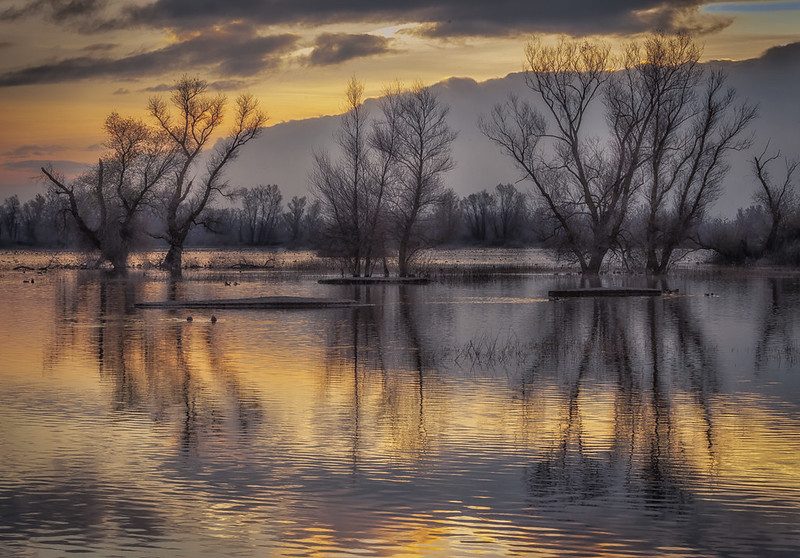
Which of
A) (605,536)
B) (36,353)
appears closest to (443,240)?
(36,353)

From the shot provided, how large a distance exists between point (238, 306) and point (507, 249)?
12934 centimetres

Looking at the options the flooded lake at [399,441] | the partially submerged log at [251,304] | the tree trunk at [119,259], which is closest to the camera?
the flooded lake at [399,441]

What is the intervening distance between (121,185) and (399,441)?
6874cm

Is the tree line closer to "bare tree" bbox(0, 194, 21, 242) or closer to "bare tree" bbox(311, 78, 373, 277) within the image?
"bare tree" bbox(311, 78, 373, 277)

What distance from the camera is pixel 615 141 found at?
65875mm

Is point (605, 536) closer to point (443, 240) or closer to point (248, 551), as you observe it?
point (248, 551)

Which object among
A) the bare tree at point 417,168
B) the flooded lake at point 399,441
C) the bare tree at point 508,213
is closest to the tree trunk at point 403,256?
the bare tree at point 417,168

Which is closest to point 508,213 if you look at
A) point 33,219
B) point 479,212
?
point 479,212

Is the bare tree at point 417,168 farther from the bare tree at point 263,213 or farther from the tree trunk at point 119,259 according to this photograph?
the bare tree at point 263,213

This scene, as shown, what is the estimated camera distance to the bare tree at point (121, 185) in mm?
79875

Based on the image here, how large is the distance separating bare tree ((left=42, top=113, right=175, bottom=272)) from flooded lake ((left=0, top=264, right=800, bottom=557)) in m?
49.1

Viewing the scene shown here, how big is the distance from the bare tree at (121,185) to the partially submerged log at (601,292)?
133 ft

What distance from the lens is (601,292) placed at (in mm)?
48719

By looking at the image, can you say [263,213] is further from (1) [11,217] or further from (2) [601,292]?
(2) [601,292]
